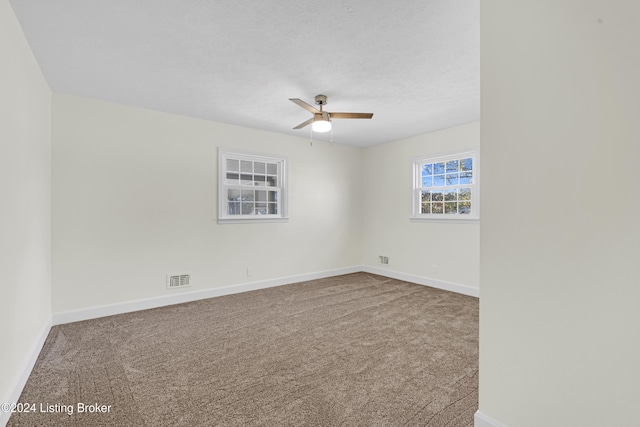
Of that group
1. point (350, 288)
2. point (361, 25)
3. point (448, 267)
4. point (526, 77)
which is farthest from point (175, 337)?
point (448, 267)

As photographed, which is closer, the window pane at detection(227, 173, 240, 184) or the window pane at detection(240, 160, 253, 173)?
the window pane at detection(227, 173, 240, 184)

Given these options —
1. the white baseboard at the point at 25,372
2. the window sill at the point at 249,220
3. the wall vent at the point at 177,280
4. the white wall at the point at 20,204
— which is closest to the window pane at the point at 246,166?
the window sill at the point at 249,220

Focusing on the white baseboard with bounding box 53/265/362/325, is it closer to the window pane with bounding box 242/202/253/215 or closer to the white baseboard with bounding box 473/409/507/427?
the window pane with bounding box 242/202/253/215

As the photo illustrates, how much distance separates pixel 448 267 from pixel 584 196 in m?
3.63

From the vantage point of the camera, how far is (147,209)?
3.79 m

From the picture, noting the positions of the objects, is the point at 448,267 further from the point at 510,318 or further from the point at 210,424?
the point at 210,424

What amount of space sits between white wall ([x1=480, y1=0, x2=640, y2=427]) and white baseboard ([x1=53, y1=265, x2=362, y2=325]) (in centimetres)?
358

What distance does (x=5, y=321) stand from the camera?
5.99ft

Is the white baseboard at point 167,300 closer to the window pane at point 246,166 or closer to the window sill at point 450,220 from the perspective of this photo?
the window pane at point 246,166

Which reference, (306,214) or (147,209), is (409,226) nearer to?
(306,214)

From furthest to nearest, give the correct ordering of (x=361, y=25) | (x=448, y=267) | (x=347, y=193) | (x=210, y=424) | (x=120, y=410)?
(x=347, y=193)
(x=448, y=267)
(x=361, y=25)
(x=120, y=410)
(x=210, y=424)

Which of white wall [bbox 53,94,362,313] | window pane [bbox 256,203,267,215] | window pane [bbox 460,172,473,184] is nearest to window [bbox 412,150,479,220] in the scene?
window pane [bbox 460,172,473,184]

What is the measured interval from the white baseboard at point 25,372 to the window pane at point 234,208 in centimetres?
236

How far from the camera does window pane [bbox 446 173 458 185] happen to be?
471 centimetres
